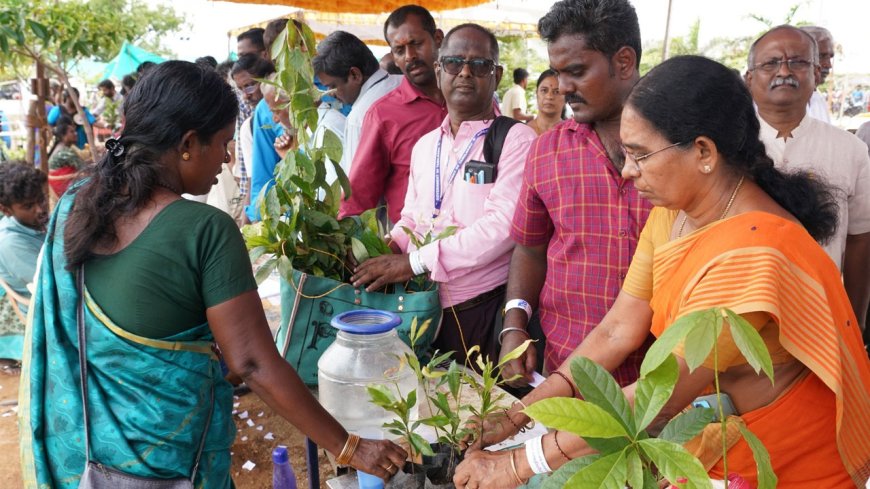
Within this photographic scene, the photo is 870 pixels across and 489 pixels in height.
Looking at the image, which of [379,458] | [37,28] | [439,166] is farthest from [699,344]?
[37,28]

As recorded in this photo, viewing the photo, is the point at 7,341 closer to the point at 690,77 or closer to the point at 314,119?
the point at 314,119

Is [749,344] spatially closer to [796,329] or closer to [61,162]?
[796,329]

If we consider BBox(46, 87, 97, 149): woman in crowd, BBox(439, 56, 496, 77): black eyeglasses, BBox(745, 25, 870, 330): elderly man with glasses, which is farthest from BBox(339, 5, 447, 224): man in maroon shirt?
BBox(46, 87, 97, 149): woman in crowd

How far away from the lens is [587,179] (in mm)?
1987

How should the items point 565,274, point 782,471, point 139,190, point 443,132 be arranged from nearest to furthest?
1. point 782,471
2. point 139,190
3. point 565,274
4. point 443,132

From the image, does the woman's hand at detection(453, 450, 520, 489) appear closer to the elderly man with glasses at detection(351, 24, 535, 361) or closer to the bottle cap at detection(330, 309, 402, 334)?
the bottle cap at detection(330, 309, 402, 334)

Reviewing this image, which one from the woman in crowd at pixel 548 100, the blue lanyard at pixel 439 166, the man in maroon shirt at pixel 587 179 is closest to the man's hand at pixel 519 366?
the man in maroon shirt at pixel 587 179

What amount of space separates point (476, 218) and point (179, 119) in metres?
1.21

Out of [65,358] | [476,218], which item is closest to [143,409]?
[65,358]

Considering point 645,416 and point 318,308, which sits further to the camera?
point 318,308

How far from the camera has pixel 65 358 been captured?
1.52m

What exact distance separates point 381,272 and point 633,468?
1384mm

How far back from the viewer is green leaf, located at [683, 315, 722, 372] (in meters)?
0.78

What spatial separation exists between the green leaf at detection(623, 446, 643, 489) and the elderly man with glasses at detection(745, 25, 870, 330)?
210cm
